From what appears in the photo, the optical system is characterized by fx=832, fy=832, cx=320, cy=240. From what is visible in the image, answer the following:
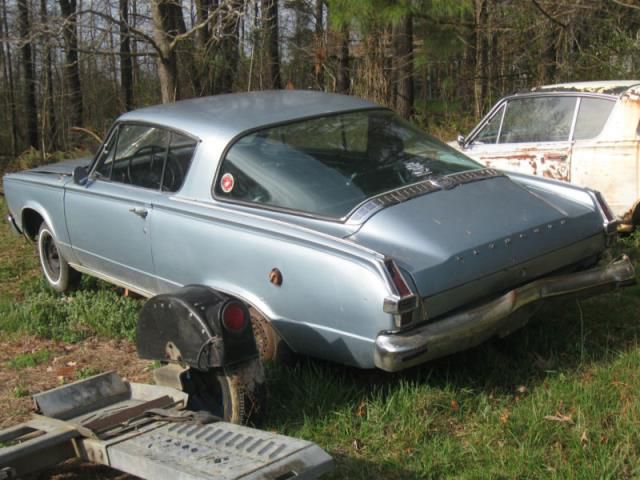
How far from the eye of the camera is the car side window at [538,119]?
7895 mm

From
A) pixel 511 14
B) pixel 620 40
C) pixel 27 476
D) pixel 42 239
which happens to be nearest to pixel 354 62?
pixel 511 14

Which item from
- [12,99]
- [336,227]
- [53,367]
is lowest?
[53,367]

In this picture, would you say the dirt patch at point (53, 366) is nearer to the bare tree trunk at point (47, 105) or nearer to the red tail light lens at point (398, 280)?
the red tail light lens at point (398, 280)

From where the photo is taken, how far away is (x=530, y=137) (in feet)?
26.6

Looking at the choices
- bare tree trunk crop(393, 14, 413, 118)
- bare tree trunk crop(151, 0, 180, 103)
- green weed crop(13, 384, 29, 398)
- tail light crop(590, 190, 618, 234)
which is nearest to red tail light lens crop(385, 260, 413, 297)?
tail light crop(590, 190, 618, 234)

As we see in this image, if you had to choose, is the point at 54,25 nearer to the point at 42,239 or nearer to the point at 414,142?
the point at 42,239

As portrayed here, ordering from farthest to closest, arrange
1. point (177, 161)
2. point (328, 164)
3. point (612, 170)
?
point (612, 170) → point (177, 161) → point (328, 164)

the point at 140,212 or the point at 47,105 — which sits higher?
the point at 47,105

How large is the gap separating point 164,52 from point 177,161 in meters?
6.09

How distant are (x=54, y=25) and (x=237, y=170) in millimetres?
6050

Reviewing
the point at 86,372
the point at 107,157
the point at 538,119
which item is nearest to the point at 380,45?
the point at 538,119

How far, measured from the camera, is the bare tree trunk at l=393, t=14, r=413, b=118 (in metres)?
14.1

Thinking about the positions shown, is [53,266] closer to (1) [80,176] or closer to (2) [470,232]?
(1) [80,176]

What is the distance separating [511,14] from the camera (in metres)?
13.6
